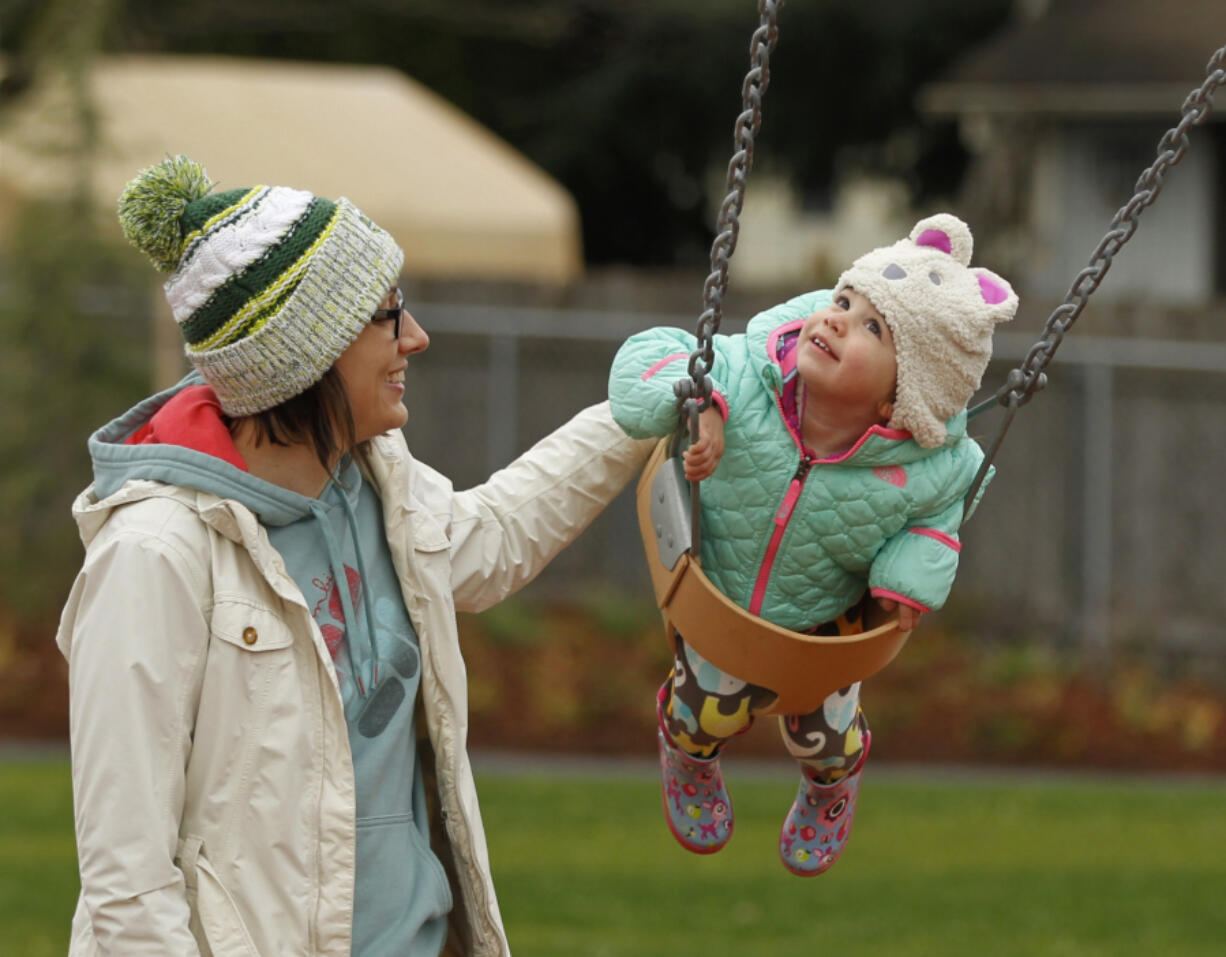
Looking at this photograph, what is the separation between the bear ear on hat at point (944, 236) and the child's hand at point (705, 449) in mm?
417

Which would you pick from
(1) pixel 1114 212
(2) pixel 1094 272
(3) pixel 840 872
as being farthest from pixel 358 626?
(1) pixel 1114 212

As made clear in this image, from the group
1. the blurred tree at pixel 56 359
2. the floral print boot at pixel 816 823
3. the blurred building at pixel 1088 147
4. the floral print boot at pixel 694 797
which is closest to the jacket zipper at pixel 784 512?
the floral print boot at pixel 694 797

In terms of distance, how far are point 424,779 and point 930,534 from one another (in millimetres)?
888

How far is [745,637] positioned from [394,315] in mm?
720

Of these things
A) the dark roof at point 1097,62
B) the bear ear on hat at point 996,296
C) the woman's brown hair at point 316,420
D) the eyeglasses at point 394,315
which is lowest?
the dark roof at point 1097,62

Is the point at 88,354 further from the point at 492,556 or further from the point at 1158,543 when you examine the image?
the point at 492,556

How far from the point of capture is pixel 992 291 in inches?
117

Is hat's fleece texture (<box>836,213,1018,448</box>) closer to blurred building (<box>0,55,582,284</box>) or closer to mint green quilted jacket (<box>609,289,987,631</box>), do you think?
mint green quilted jacket (<box>609,289,987,631</box>)

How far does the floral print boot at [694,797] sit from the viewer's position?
338cm

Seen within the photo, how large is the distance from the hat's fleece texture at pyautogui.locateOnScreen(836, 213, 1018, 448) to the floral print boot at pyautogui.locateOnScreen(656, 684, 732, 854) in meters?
0.75

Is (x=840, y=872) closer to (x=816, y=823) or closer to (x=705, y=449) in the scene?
(x=816, y=823)

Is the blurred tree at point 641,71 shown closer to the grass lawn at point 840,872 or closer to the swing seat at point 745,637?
the grass lawn at point 840,872

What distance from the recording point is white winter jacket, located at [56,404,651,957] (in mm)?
2730

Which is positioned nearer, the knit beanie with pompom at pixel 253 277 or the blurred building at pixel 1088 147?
the knit beanie with pompom at pixel 253 277
